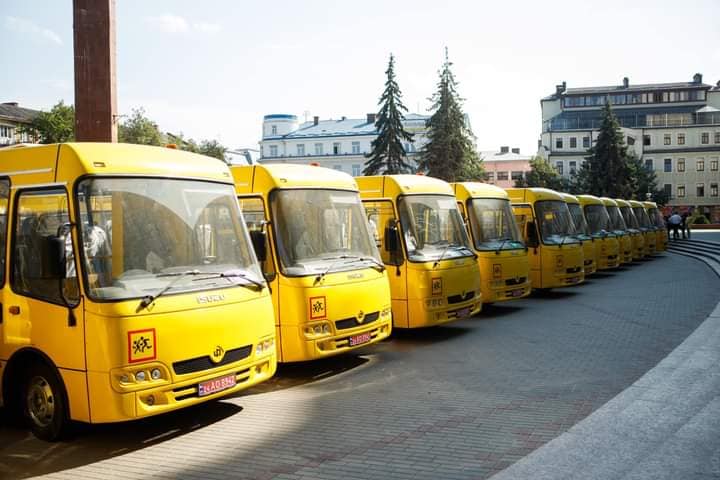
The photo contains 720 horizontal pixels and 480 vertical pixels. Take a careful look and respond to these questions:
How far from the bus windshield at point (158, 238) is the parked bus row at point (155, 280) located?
0.01 meters

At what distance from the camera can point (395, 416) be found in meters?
7.53

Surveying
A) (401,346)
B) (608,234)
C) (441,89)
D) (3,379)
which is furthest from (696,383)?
(441,89)

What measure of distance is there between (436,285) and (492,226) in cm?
383

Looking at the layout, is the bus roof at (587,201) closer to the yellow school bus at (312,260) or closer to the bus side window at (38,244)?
the yellow school bus at (312,260)

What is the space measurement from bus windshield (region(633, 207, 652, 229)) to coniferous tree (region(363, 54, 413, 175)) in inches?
875

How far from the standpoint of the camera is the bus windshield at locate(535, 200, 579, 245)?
1822 centimetres

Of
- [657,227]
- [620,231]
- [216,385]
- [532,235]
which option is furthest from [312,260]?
[657,227]

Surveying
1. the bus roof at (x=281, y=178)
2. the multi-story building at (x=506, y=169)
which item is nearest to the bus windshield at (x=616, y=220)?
the bus roof at (x=281, y=178)

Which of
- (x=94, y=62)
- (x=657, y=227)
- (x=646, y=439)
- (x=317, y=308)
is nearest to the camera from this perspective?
(x=646, y=439)

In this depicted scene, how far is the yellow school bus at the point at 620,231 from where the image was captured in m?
27.4

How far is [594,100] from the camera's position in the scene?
10131 cm

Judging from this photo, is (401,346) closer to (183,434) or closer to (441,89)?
(183,434)

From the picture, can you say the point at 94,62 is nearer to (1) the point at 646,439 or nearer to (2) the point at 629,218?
(1) the point at 646,439

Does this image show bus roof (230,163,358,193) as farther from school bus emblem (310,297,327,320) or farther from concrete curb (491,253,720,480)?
concrete curb (491,253,720,480)
